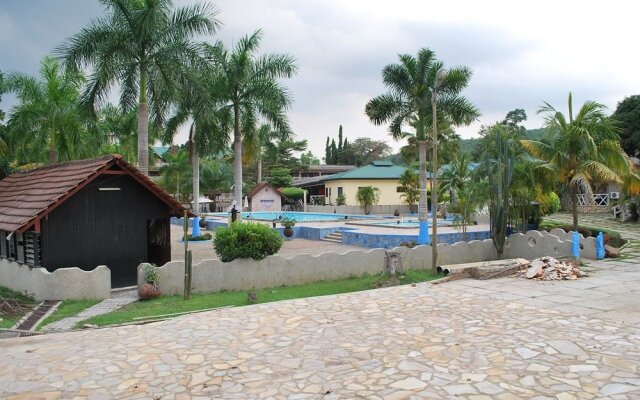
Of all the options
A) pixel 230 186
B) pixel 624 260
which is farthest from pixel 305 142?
pixel 624 260

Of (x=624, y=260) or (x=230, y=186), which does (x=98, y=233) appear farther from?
(x=230, y=186)

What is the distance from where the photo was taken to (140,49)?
17.8 m

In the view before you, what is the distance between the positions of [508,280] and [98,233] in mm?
10642

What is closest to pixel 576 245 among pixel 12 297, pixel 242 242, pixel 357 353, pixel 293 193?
pixel 242 242

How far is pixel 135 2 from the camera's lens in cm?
1759

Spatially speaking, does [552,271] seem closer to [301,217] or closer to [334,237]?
[334,237]

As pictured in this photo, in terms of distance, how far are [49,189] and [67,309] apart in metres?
4.00

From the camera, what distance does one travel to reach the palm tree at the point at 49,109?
20.6 meters

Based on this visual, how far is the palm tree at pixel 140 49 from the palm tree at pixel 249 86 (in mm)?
3355

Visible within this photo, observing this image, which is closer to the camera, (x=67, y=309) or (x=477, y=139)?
(x=67, y=309)

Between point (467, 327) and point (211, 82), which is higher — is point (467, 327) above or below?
below

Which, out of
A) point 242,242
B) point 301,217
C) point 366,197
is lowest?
point 242,242

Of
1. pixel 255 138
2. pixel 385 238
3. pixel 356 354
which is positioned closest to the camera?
pixel 356 354

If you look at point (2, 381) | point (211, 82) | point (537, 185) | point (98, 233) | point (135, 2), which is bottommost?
point (2, 381)
